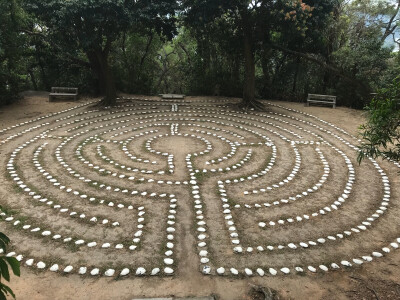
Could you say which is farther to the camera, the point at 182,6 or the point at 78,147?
the point at 182,6

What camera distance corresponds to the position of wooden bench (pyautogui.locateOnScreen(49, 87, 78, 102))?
733 inches

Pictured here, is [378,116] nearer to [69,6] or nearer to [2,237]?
[2,237]

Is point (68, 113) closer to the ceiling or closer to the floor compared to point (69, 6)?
closer to the floor

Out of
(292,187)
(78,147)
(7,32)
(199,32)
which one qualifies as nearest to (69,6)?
(7,32)

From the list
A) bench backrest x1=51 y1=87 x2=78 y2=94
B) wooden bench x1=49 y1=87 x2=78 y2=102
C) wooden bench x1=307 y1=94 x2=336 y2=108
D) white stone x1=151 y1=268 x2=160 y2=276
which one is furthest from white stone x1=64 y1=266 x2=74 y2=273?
wooden bench x1=307 y1=94 x2=336 y2=108

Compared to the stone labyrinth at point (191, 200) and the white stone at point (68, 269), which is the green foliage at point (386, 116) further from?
the white stone at point (68, 269)

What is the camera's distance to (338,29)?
18516mm

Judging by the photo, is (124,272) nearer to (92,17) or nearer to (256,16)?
(92,17)

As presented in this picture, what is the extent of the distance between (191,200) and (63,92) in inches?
584

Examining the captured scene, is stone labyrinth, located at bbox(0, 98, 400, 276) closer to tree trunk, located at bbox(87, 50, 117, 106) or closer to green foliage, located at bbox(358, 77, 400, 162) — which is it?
green foliage, located at bbox(358, 77, 400, 162)

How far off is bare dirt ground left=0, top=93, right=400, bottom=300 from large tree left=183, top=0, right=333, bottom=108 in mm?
5199

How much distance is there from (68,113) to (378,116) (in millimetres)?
14621

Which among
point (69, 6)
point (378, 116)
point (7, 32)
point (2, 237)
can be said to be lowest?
point (2, 237)

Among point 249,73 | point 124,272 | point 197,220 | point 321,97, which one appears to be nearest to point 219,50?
point 249,73
